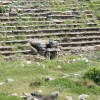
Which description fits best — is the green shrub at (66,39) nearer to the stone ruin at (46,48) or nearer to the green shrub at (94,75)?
the stone ruin at (46,48)

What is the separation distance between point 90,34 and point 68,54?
2195 mm

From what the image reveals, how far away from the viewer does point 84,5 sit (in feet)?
69.9

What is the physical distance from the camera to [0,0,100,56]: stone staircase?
700 inches

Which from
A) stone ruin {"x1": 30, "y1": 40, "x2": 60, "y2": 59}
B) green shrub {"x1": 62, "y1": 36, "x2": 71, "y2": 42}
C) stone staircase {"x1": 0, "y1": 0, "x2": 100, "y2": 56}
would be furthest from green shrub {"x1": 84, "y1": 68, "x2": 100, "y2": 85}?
green shrub {"x1": 62, "y1": 36, "x2": 71, "y2": 42}

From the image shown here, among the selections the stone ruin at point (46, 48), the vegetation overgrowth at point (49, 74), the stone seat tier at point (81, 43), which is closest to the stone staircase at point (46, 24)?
the stone seat tier at point (81, 43)

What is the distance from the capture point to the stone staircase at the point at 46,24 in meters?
17.8

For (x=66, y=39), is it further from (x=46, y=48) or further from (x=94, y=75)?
(x=94, y=75)

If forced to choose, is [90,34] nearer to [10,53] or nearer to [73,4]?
[73,4]

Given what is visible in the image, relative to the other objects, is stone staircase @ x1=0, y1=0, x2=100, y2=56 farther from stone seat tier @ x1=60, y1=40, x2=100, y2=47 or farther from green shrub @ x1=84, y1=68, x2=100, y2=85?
green shrub @ x1=84, y1=68, x2=100, y2=85

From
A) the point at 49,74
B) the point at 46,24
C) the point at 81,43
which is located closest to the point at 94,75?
the point at 49,74

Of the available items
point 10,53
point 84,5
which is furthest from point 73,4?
point 10,53

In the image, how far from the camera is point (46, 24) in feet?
62.2

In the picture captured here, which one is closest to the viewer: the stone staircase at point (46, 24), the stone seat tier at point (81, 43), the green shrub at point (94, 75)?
the green shrub at point (94, 75)

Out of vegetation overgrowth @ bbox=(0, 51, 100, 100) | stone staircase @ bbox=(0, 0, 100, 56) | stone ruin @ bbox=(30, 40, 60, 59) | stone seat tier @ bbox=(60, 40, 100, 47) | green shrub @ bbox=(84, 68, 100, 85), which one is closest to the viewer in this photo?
vegetation overgrowth @ bbox=(0, 51, 100, 100)
